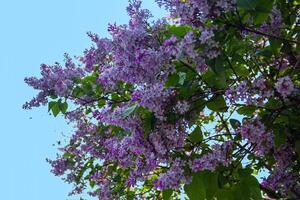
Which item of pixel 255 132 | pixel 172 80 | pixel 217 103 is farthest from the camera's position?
pixel 217 103

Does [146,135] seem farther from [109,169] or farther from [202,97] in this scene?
[109,169]

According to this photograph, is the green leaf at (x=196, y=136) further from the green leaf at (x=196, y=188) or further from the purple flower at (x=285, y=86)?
the purple flower at (x=285, y=86)

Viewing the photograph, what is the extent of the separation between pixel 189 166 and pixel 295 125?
0.99 meters

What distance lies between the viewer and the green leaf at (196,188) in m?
3.56

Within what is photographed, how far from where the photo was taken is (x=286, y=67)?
410cm

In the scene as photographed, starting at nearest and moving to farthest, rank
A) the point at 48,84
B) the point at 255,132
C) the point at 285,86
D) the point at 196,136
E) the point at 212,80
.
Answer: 1. the point at 285,86
2. the point at 255,132
3. the point at 212,80
4. the point at 196,136
5. the point at 48,84

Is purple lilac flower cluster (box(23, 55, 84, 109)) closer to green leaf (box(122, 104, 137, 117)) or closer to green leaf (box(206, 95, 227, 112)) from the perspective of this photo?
green leaf (box(122, 104, 137, 117))

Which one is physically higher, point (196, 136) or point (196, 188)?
point (196, 136)

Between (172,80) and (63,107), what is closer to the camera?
(172,80)

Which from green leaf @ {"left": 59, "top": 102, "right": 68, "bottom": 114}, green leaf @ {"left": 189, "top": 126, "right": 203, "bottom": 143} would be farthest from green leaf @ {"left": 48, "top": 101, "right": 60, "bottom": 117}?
green leaf @ {"left": 189, "top": 126, "right": 203, "bottom": 143}

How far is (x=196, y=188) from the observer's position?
3600 mm

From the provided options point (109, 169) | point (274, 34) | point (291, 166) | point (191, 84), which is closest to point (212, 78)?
point (191, 84)

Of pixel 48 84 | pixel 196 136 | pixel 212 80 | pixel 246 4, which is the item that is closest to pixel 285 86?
pixel 246 4

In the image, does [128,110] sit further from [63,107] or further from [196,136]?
[63,107]
